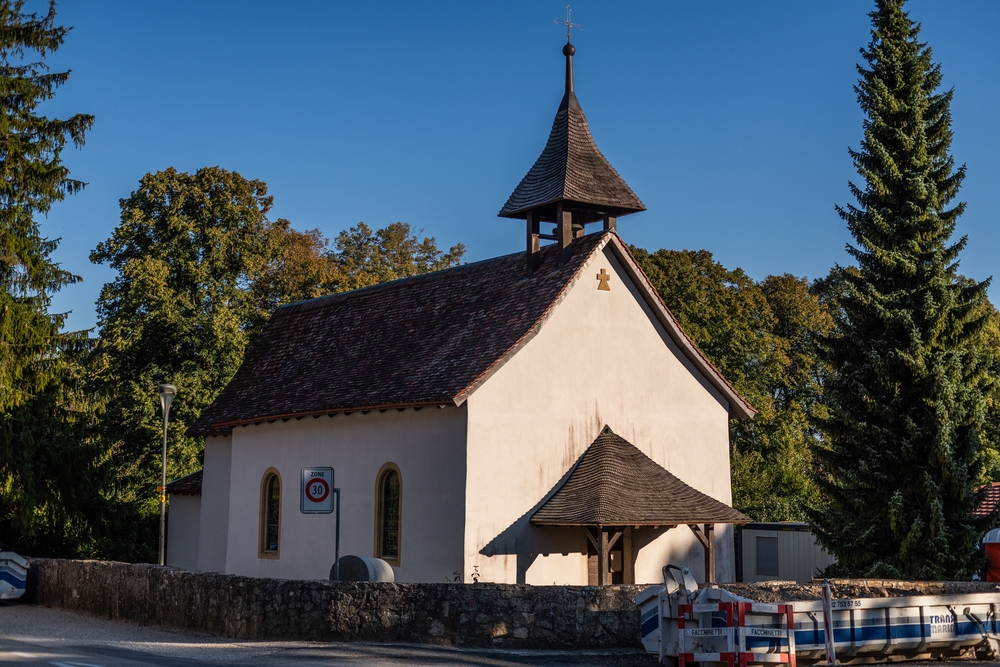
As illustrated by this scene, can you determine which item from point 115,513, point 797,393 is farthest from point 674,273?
point 115,513

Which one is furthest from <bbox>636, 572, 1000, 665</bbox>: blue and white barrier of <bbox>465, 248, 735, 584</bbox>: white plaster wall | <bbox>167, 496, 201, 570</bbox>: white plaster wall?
<bbox>167, 496, 201, 570</bbox>: white plaster wall

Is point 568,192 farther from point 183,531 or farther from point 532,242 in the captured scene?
point 183,531

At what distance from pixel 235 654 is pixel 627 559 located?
35.3 ft

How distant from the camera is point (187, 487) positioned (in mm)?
32781

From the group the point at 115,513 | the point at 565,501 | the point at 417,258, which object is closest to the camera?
the point at 565,501

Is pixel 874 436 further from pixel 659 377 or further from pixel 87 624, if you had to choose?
pixel 87 624

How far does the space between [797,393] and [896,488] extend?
75.3 feet

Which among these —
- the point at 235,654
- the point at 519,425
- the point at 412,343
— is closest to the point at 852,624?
the point at 235,654

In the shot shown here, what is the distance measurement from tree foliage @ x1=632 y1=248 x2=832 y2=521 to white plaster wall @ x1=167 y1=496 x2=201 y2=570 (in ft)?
63.8

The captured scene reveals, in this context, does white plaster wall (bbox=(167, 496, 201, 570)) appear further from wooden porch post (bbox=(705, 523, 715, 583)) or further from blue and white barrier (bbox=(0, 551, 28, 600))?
wooden porch post (bbox=(705, 523, 715, 583))

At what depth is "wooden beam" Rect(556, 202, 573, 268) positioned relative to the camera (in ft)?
82.6

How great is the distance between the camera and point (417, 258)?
59.4 meters

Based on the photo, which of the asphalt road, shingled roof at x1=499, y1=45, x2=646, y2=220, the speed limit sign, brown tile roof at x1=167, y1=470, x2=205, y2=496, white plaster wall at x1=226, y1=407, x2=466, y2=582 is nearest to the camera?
the asphalt road

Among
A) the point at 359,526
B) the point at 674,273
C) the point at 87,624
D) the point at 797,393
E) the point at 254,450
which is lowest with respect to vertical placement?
the point at 87,624
